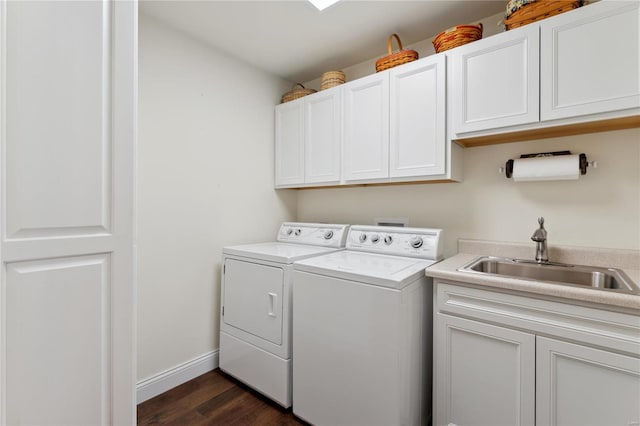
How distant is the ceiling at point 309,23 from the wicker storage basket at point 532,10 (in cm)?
26

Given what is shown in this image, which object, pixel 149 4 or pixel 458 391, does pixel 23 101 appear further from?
pixel 458 391

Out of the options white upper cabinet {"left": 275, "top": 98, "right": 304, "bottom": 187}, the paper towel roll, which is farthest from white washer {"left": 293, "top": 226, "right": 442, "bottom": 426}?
white upper cabinet {"left": 275, "top": 98, "right": 304, "bottom": 187}

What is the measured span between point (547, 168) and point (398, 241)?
906 mm

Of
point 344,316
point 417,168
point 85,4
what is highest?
point 85,4

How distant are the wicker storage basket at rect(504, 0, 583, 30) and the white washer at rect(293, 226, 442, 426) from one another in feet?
4.02

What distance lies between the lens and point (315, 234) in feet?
7.92

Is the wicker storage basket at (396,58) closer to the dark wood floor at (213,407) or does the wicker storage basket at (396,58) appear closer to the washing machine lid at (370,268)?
the washing machine lid at (370,268)

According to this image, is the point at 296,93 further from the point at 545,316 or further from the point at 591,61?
→ the point at 545,316

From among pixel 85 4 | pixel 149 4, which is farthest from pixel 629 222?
pixel 149 4

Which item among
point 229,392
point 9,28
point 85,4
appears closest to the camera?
point 9,28

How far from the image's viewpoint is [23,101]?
0.80 meters

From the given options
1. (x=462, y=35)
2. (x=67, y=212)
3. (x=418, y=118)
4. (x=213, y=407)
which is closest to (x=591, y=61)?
(x=462, y=35)

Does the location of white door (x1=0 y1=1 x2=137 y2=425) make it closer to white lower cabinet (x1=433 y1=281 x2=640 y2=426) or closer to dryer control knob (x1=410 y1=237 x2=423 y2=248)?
white lower cabinet (x1=433 y1=281 x2=640 y2=426)

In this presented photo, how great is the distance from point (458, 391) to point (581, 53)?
5.49ft
